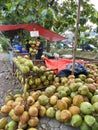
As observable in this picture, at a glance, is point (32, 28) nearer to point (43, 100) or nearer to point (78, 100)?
point (43, 100)

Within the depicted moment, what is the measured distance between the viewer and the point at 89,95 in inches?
77.8

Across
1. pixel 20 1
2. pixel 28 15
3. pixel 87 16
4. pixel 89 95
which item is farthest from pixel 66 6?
pixel 89 95

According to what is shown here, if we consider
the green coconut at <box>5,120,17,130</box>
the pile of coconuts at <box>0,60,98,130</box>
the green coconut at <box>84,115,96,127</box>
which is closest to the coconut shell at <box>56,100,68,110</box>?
the pile of coconuts at <box>0,60,98,130</box>

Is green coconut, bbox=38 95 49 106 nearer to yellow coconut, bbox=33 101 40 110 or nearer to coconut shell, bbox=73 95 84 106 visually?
yellow coconut, bbox=33 101 40 110

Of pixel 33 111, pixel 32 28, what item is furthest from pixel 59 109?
pixel 32 28

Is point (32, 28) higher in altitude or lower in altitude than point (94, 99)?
higher

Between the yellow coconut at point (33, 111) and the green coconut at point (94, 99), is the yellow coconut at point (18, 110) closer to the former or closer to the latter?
the yellow coconut at point (33, 111)

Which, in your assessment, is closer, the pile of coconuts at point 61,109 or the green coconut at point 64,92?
the pile of coconuts at point 61,109

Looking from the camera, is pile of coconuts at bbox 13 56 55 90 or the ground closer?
the ground

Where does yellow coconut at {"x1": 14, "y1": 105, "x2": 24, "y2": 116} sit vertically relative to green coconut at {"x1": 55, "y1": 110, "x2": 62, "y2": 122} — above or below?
above

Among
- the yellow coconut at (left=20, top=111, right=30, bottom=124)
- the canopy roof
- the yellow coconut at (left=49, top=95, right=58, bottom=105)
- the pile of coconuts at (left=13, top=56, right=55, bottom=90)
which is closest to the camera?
the yellow coconut at (left=20, top=111, right=30, bottom=124)

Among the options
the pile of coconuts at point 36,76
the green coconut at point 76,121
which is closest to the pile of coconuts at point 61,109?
the green coconut at point 76,121

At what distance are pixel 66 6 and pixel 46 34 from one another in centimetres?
139

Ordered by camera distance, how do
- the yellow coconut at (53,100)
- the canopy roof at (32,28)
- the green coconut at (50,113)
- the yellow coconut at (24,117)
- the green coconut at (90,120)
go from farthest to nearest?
the canopy roof at (32,28) → the yellow coconut at (53,100) → the green coconut at (50,113) → the yellow coconut at (24,117) → the green coconut at (90,120)
